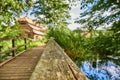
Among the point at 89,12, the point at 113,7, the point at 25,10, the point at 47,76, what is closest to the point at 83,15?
the point at 89,12

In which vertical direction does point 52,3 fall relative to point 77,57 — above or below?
above

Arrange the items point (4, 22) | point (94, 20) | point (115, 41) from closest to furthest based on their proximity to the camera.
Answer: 1. point (115, 41)
2. point (94, 20)
3. point (4, 22)

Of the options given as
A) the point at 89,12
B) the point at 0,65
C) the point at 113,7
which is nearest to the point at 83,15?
the point at 89,12

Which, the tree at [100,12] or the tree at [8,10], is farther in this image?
the tree at [8,10]

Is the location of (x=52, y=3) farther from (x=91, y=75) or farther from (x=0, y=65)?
(x=0, y=65)

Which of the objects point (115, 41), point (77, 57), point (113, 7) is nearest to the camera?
point (115, 41)

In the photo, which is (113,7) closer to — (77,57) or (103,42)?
(103,42)

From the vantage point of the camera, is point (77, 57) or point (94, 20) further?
point (77, 57)

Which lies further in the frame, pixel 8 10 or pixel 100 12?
pixel 8 10

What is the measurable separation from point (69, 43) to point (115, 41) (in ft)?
14.8

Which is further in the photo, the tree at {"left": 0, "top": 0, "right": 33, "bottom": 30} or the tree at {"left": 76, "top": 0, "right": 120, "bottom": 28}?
the tree at {"left": 0, "top": 0, "right": 33, "bottom": 30}

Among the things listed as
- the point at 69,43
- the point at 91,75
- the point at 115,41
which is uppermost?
the point at 115,41

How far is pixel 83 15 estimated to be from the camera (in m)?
11.2

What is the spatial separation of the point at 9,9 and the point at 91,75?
8.19m
